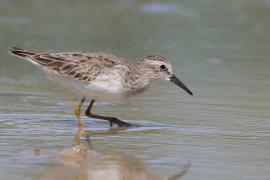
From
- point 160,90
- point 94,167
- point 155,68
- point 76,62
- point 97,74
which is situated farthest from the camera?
point 160,90

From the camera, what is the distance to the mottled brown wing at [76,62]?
30.9ft

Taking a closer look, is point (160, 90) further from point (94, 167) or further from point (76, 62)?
point (94, 167)

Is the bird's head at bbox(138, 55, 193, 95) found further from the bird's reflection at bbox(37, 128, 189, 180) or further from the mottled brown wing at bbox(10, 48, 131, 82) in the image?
the bird's reflection at bbox(37, 128, 189, 180)

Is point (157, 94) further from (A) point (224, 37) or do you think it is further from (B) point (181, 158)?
(A) point (224, 37)

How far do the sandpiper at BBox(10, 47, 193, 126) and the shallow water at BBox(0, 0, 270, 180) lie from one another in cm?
38

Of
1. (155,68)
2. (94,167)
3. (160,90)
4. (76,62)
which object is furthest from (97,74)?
(94,167)

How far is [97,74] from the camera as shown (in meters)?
9.39

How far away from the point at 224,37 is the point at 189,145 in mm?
8159

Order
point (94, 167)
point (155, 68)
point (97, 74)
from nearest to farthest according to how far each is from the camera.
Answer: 1. point (94, 167)
2. point (97, 74)
3. point (155, 68)

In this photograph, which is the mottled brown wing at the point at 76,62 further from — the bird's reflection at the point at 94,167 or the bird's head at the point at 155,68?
the bird's reflection at the point at 94,167

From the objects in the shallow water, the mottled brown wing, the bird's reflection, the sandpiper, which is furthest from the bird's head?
the bird's reflection

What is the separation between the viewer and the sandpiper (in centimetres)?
936

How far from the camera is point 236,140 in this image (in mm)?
8469

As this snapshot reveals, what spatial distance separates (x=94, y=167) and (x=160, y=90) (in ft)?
15.0
